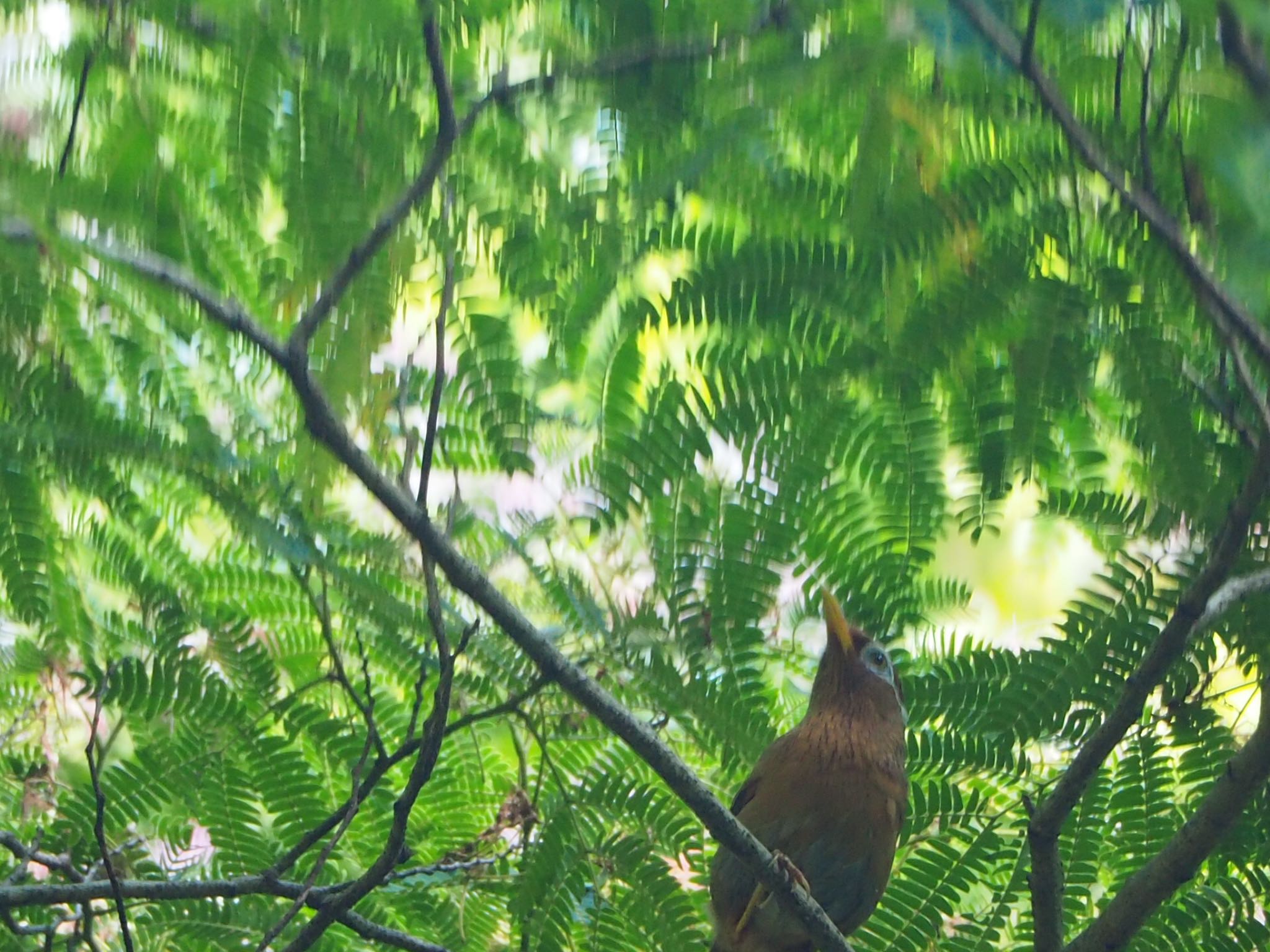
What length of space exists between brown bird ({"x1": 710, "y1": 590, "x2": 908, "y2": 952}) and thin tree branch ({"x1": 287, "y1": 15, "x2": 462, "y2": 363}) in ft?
4.21

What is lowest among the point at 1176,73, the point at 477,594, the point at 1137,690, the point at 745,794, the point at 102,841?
the point at 745,794

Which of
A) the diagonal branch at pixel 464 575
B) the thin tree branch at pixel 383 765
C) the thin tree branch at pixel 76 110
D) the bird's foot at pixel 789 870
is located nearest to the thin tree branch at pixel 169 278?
the diagonal branch at pixel 464 575

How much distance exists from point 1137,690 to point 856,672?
0.86m

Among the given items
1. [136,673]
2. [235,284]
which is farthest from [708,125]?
[136,673]

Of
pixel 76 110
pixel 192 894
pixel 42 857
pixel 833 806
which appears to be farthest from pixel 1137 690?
pixel 42 857

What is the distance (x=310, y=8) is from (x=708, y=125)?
638mm

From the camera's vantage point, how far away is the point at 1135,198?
5.66 ft

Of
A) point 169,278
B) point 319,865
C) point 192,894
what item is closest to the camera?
point 169,278

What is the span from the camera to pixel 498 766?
2.83 metres

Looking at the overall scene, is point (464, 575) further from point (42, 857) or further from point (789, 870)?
point (42, 857)

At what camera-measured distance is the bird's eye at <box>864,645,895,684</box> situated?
2.60 m

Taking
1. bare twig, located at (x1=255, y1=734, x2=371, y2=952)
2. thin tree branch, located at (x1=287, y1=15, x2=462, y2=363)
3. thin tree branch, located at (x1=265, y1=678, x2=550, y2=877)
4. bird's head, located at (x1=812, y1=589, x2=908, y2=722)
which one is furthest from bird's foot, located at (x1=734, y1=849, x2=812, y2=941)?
thin tree branch, located at (x1=287, y1=15, x2=462, y2=363)

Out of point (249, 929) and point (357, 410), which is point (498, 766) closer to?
point (249, 929)

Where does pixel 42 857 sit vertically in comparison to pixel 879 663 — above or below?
below
